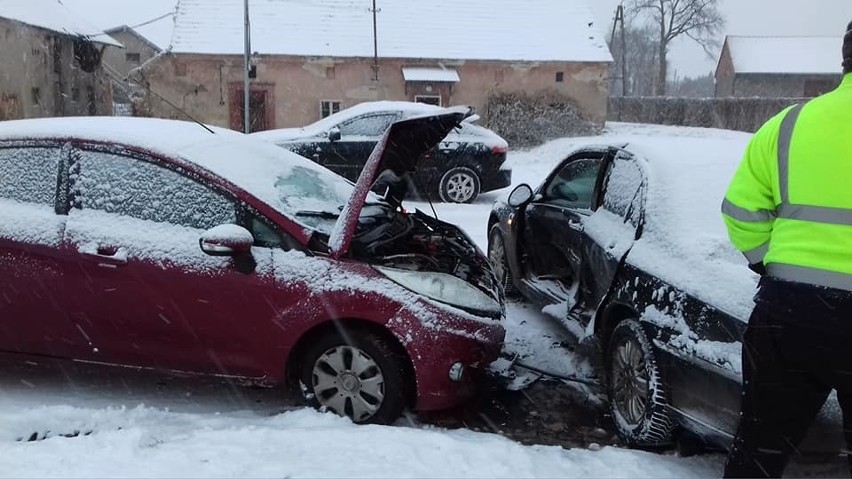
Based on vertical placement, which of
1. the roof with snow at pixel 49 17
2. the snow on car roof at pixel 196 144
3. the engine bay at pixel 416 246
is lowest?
the engine bay at pixel 416 246

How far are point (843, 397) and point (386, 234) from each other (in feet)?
8.44

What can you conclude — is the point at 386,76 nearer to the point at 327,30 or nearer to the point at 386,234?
the point at 327,30

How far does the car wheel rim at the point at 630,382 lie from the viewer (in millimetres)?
3553

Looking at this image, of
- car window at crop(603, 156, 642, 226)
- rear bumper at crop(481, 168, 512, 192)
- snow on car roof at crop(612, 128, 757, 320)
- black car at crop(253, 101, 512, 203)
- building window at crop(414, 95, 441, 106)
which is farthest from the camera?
building window at crop(414, 95, 441, 106)

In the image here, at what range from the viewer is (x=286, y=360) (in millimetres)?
3732

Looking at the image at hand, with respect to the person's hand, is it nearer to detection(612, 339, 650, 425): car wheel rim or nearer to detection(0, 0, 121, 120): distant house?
detection(612, 339, 650, 425): car wheel rim

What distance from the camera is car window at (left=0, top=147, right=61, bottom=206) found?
3.96 m

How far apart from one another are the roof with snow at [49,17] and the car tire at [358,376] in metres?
18.7

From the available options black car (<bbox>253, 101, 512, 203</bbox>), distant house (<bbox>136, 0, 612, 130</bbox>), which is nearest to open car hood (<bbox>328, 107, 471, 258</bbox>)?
black car (<bbox>253, 101, 512, 203</bbox>)

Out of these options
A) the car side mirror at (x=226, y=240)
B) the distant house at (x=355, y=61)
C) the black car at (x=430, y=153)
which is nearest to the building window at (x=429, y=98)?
the distant house at (x=355, y=61)

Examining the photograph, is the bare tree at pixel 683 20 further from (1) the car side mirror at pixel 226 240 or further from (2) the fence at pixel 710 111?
(1) the car side mirror at pixel 226 240

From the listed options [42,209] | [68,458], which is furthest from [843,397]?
[42,209]

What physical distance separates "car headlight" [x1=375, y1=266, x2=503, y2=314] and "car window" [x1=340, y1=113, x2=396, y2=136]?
7.82 meters

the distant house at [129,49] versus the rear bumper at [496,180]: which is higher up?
the distant house at [129,49]
